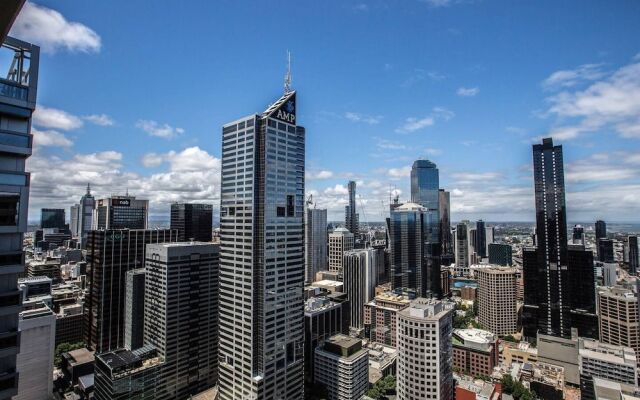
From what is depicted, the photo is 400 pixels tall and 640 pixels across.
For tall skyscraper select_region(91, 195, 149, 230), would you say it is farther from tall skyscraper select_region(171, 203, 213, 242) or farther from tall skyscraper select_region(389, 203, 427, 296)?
tall skyscraper select_region(389, 203, 427, 296)

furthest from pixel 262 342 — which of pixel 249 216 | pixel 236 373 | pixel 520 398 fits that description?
pixel 520 398

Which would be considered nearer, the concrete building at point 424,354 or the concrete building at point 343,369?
the concrete building at point 424,354

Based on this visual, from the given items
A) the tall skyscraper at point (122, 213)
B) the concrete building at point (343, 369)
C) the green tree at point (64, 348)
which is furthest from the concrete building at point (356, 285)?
the green tree at point (64, 348)

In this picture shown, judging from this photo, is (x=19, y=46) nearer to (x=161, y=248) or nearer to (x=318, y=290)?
(x=161, y=248)

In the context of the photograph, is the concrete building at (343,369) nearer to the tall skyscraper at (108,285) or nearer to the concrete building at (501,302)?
the tall skyscraper at (108,285)

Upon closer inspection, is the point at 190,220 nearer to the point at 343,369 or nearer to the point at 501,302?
the point at 343,369
